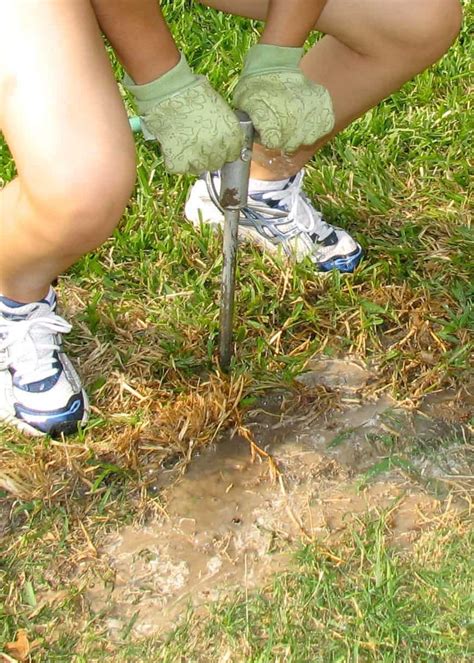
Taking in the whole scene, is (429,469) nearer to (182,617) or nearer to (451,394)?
(451,394)

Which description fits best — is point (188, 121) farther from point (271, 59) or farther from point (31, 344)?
point (31, 344)

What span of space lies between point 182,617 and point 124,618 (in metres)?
0.09

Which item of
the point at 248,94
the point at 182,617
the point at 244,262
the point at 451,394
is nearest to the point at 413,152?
the point at 244,262

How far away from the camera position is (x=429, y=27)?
1.76m

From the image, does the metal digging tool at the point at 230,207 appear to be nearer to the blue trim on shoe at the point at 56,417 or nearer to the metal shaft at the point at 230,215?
the metal shaft at the point at 230,215

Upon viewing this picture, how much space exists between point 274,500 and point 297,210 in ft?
2.36

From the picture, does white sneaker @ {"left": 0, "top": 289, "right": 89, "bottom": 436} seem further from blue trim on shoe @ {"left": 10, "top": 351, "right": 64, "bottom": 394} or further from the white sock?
the white sock

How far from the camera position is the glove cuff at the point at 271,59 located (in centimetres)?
143

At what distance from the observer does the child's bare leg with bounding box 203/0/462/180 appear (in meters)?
1.73

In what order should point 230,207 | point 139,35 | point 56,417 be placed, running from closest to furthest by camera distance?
point 139,35 → point 230,207 → point 56,417

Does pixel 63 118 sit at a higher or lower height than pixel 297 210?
higher

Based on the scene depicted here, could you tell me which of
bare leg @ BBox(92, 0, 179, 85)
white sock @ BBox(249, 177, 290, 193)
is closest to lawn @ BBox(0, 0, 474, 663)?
white sock @ BBox(249, 177, 290, 193)

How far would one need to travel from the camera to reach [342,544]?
1462mm

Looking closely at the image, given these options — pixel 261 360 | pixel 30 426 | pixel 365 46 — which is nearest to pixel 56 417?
pixel 30 426
